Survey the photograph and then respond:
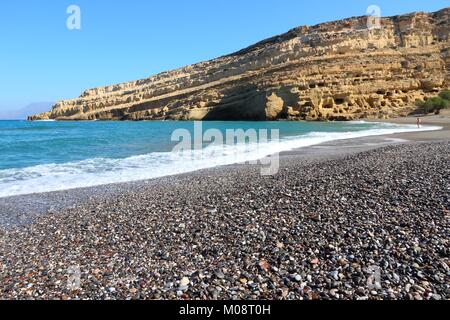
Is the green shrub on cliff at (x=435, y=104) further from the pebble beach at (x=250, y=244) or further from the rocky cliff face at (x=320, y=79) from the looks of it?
the pebble beach at (x=250, y=244)

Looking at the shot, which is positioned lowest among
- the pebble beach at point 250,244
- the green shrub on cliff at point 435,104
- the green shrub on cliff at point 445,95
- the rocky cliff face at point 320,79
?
the pebble beach at point 250,244

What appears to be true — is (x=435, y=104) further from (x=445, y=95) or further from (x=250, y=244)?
(x=250, y=244)

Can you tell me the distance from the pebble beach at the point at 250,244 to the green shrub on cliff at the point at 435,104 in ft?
187

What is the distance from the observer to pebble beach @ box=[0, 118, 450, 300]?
4230mm

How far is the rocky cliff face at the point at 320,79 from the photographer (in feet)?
206

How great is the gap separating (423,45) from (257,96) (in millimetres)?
42041

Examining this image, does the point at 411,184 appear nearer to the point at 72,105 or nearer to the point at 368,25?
the point at 368,25

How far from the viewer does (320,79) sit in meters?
67.4

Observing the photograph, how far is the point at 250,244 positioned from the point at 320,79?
6709 cm

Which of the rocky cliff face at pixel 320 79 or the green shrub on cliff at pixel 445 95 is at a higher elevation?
the rocky cliff face at pixel 320 79

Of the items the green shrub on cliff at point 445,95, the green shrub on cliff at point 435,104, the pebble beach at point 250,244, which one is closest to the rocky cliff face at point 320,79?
the green shrub on cliff at point 435,104

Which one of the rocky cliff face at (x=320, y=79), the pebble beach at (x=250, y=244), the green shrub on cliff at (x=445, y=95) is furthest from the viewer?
the rocky cliff face at (x=320, y=79)

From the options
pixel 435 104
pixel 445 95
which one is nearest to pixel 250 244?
pixel 435 104

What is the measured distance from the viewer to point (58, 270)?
4.95 metres
